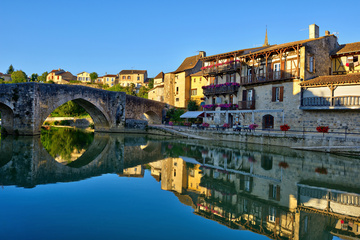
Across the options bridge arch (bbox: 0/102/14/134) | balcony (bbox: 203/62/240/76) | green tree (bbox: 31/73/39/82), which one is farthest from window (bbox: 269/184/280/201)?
green tree (bbox: 31/73/39/82)

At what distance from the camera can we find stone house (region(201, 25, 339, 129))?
23.5m

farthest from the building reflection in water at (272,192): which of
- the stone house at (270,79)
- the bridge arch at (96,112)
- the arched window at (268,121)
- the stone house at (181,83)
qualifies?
the stone house at (181,83)

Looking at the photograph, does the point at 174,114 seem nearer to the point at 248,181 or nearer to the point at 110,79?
the point at 248,181

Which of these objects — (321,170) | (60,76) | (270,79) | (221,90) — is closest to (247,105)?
(270,79)

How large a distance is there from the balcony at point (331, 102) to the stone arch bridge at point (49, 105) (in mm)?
20316

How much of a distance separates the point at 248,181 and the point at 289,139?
421 inches

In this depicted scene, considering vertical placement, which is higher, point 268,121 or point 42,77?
point 42,77

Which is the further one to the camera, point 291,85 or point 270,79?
point 270,79

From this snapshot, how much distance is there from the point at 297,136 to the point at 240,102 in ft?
32.4

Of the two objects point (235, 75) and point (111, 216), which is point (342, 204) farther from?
point (235, 75)

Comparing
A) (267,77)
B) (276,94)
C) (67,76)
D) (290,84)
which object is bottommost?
(276,94)

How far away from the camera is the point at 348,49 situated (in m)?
24.3

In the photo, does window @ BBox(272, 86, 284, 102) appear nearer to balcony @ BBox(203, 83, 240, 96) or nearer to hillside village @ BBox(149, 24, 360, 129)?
hillside village @ BBox(149, 24, 360, 129)

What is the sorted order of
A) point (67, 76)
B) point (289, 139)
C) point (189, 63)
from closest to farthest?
1. point (289, 139)
2. point (189, 63)
3. point (67, 76)
